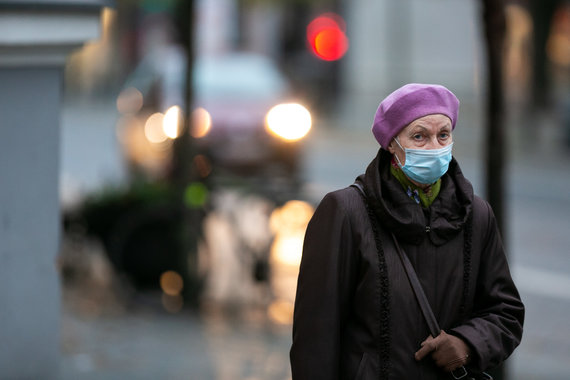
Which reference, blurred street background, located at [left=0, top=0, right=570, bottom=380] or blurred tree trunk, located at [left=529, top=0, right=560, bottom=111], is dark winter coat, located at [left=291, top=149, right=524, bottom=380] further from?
blurred tree trunk, located at [left=529, top=0, right=560, bottom=111]

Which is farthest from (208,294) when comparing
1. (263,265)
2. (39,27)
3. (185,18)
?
(39,27)

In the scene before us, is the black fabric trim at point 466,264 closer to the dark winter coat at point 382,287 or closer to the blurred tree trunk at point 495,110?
the dark winter coat at point 382,287

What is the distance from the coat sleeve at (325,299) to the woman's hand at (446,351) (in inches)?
9.7

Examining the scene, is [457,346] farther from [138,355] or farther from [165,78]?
[165,78]

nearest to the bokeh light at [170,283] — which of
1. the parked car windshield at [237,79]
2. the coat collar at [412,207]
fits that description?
the coat collar at [412,207]

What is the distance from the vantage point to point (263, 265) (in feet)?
27.1

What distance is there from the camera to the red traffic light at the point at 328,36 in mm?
37094

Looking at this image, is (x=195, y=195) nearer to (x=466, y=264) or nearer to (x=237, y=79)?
(x=466, y=264)

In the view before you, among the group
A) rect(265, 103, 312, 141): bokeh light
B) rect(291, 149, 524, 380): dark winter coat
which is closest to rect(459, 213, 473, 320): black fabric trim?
rect(291, 149, 524, 380): dark winter coat

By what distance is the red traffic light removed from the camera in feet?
122

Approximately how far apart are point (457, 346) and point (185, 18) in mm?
5860

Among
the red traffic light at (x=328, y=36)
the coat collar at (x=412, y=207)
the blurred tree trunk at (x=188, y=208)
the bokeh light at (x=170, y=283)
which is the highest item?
the red traffic light at (x=328, y=36)

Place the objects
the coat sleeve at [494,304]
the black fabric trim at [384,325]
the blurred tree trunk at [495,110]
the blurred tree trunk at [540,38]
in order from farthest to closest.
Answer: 1. the blurred tree trunk at [540,38]
2. the blurred tree trunk at [495,110]
3. the coat sleeve at [494,304]
4. the black fabric trim at [384,325]

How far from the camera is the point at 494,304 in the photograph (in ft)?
9.78
